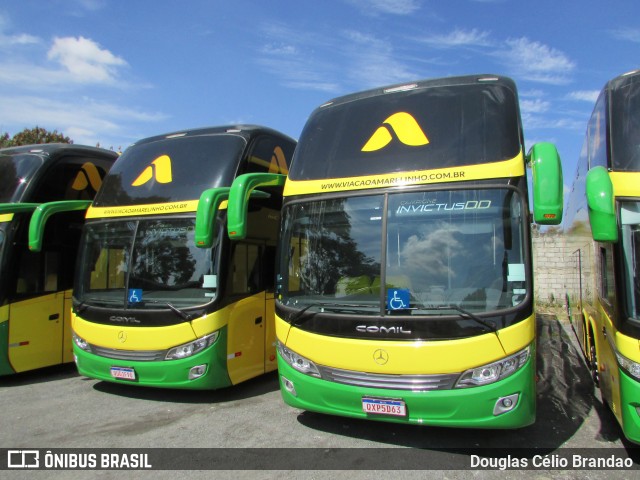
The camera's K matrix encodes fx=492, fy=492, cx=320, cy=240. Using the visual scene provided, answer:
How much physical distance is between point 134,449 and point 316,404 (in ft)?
6.11

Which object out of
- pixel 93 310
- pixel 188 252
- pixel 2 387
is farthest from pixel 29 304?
pixel 188 252

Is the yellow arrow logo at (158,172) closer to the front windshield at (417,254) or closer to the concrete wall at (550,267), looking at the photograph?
the front windshield at (417,254)

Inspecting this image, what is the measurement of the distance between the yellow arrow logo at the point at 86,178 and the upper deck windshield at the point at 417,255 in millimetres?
5793

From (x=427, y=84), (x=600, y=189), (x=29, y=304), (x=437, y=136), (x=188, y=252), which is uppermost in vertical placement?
(x=427, y=84)

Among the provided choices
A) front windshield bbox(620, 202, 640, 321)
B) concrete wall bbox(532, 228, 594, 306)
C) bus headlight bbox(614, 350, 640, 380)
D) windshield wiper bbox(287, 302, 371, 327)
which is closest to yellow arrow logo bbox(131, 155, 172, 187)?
windshield wiper bbox(287, 302, 371, 327)

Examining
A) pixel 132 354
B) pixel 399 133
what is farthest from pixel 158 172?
pixel 399 133

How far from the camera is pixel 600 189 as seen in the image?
161 inches

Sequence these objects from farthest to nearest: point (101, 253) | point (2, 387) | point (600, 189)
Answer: point (2, 387) → point (101, 253) → point (600, 189)

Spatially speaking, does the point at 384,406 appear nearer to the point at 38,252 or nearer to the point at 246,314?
the point at 246,314

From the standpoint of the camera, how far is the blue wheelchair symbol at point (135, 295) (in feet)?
21.1

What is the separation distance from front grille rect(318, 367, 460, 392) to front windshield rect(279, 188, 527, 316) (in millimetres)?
564

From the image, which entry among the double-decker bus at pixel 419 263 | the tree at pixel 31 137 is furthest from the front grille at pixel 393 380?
the tree at pixel 31 137

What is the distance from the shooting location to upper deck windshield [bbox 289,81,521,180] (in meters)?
4.84

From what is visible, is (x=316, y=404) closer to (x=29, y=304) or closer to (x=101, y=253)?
(x=101, y=253)
